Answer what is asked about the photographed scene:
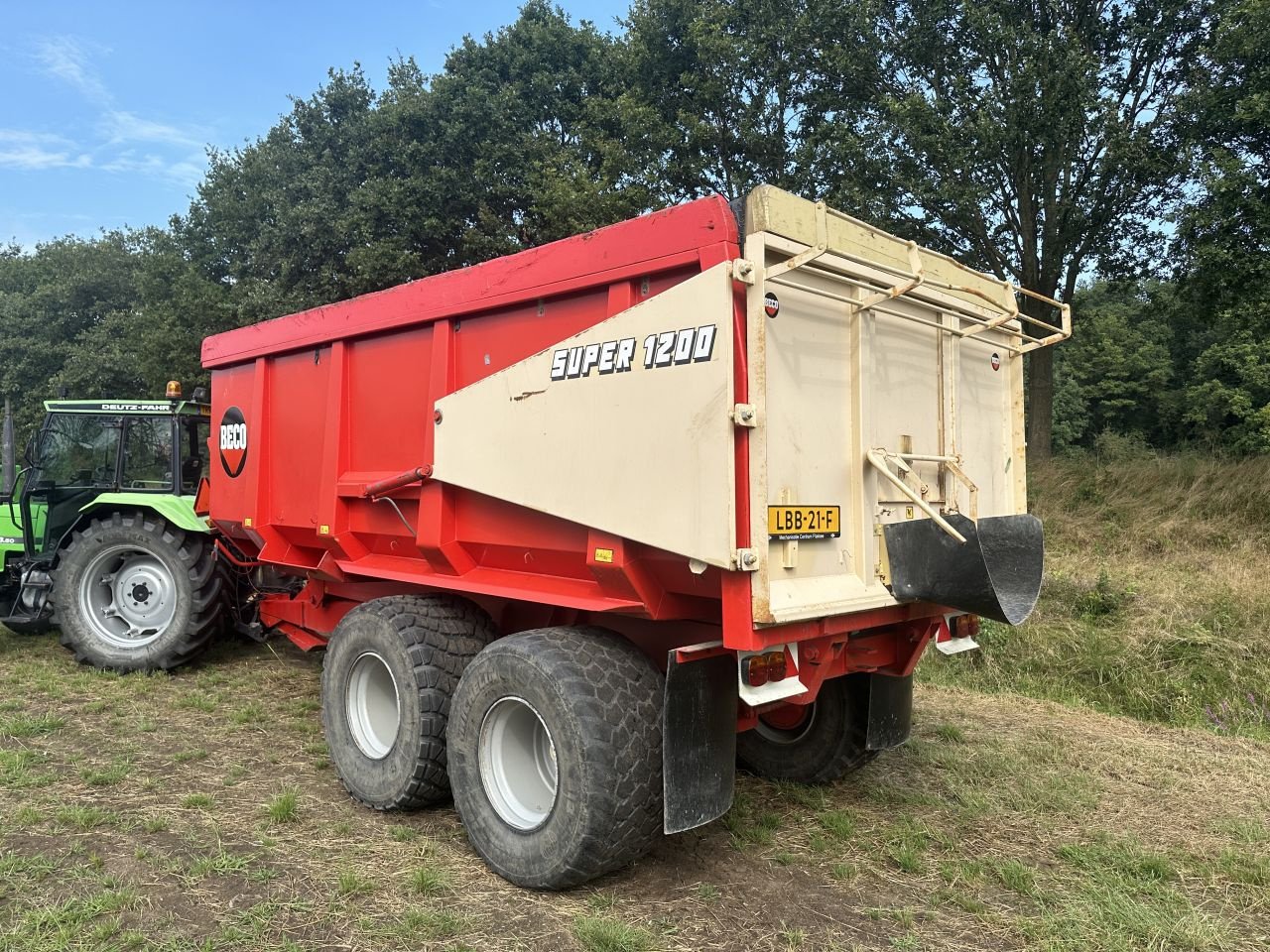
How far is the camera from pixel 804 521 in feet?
10.2

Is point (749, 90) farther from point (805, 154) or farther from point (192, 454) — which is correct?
point (192, 454)

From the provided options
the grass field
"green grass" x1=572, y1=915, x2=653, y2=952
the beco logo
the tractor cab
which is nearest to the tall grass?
the grass field

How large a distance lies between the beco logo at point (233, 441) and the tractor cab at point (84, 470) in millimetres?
1140

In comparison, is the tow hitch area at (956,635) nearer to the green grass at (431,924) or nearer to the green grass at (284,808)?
the green grass at (431,924)

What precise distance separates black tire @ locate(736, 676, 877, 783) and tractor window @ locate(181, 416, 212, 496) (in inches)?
192

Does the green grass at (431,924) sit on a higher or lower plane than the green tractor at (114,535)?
lower

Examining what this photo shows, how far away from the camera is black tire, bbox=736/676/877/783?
4.36 metres

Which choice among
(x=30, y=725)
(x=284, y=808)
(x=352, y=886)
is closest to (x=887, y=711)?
(x=352, y=886)

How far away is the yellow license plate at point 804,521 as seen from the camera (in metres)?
3.00

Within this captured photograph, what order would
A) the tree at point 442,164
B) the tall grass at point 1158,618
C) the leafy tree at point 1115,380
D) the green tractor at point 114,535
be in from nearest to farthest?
the tall grass at point 1158,618
the green tractor at point 114,535
the tree at point 442,164
the leafy tree at point 1115,380

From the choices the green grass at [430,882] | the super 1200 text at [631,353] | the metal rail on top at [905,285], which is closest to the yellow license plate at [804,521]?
the super 1200 text at [631,353]

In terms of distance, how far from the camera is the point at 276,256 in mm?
15859

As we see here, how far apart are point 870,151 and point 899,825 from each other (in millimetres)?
10630

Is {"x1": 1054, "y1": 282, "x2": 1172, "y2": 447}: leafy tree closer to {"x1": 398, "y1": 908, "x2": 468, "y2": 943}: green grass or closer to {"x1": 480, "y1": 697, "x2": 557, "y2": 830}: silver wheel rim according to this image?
{"x1": 480, "y1": 697, "x2": 557, "y2": 830}: silver wheel rim
